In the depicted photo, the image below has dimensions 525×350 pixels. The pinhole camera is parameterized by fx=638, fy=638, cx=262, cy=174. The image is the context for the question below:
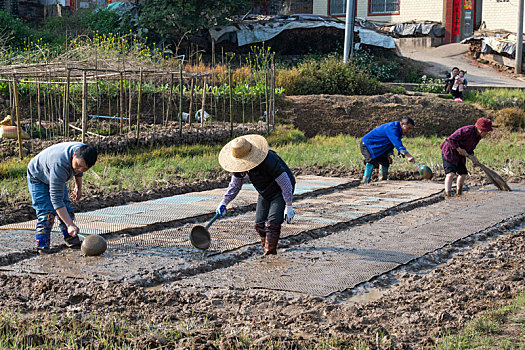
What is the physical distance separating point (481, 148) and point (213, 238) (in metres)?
8.39

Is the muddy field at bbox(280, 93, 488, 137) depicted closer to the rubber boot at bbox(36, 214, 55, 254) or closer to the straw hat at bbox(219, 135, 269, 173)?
the straw hat at bbox(219, 135, 269, 173)

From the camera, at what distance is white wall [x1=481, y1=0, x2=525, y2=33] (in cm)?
2553

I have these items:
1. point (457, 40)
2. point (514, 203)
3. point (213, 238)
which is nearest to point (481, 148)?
point (514, 203)

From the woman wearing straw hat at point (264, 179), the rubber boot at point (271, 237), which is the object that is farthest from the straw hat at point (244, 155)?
the rubber boot at point (271, 237)

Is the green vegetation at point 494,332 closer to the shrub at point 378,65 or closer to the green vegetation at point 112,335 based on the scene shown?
the green vegetation at point 112,335

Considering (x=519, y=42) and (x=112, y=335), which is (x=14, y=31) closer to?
(x=519, y=42)

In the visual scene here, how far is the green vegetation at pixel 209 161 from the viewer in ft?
28.9

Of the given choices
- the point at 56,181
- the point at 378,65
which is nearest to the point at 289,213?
the point at 56,181

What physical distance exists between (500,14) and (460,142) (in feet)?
64.1

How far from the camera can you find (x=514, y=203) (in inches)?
335

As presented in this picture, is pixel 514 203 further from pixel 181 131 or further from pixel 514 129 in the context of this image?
pixel 514 129

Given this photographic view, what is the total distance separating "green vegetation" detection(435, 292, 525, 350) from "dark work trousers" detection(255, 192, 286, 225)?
6.67ft

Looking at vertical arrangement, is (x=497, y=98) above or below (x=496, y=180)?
above

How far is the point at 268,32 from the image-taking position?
905 inches
